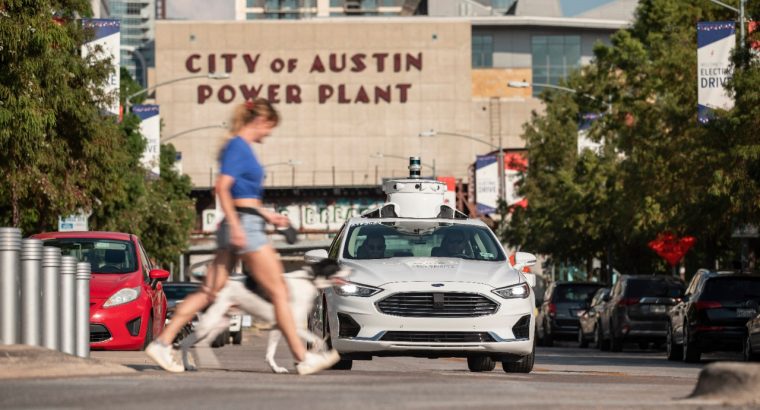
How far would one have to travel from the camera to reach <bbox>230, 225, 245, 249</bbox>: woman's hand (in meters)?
11.5

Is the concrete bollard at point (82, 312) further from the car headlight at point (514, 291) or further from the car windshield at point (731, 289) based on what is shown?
the car windshield at point (731, 289)

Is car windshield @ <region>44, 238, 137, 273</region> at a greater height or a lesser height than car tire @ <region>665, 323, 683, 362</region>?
greater

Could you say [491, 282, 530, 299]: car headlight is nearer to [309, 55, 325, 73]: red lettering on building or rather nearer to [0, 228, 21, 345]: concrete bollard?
[0, 228, 21, 345]: concrete bollard

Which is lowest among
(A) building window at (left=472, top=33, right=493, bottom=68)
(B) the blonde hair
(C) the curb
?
(C) the curb

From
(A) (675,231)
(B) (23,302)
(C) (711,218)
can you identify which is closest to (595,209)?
(A) (675,231)

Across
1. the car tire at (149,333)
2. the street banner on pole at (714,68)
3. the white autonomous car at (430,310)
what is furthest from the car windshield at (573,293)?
the white autonomous car at (430,310)

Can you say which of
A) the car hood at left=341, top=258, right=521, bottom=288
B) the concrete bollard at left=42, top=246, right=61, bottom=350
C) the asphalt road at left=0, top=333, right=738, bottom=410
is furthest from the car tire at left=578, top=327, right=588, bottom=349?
the asphalt road at left=0, top=333, right=738, bottom=410

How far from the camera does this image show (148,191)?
55.8 metres

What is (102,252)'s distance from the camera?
2225 centimetres

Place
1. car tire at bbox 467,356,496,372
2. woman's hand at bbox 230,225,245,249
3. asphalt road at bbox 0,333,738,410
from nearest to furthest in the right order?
asphalt road at bbox 0,333,738,410, woman's hand at bbox 230,225,245,249, car tire at bbox 467,356,496,372

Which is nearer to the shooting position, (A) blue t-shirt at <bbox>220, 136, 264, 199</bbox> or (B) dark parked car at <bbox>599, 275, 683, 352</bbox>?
(A) blue t-shirt at <bbox>220, 136, 264, 199</bbox>

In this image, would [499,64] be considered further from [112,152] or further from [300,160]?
[112,152]

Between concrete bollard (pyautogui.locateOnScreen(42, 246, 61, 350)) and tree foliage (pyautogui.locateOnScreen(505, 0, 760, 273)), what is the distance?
17.4 m

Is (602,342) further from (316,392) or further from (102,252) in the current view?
(316,392)
